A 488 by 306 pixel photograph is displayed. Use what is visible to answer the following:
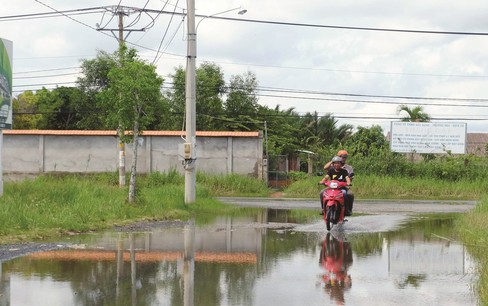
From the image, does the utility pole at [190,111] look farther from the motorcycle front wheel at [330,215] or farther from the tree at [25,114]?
the tree at [25,114]

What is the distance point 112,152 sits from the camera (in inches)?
1496

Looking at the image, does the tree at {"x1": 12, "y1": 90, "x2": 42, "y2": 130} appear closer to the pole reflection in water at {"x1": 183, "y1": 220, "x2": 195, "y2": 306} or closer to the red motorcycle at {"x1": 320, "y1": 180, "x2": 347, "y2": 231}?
the red motorcycle at {"x1": 320, "y1": 180, "x2": 347, "y2": 231}

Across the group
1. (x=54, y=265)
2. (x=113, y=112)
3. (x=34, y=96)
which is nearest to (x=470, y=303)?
(x=54, y=265)

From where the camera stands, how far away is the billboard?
18.7 m

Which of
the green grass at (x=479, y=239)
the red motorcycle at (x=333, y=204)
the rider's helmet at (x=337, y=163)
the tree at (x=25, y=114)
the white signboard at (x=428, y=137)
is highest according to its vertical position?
the tree at (x=25, y=114)

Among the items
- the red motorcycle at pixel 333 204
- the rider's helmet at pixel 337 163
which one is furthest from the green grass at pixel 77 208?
the rider's helmet at pixel 337 163

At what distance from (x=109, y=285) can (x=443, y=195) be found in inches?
1098

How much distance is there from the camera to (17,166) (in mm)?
39000

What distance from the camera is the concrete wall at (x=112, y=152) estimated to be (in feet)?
123

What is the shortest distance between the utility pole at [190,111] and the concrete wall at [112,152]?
15.9 meters

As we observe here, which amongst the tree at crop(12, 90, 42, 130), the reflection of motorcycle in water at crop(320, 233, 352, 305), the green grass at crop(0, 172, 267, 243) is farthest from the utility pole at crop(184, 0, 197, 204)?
the tree at crop(12, 90, 42, 130)

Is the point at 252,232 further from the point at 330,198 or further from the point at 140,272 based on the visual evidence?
the point at 140,272

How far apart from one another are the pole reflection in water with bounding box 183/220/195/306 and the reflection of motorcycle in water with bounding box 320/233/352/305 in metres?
1.54

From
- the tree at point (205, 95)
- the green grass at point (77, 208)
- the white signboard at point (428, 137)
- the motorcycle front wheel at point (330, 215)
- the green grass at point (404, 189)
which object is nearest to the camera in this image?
the green grass at point (77, 208)
